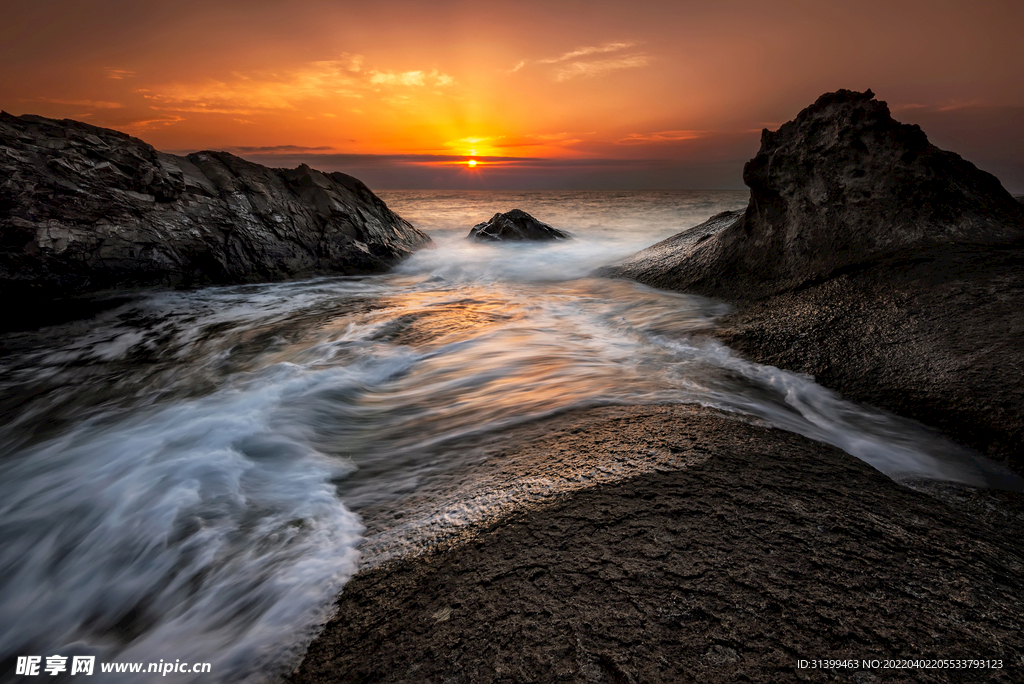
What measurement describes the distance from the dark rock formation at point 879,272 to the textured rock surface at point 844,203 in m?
0.01

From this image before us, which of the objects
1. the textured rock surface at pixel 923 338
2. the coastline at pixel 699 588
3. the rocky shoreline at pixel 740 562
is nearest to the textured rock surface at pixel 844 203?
the textured rock surface at pixel 923 338

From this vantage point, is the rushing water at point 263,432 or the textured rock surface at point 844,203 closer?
the rushing water at point 263,432

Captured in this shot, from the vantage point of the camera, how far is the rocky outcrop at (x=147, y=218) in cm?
622

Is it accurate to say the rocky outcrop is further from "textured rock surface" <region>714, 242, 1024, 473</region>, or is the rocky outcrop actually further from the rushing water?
"textured rock surface" <region>714, 242, 1024, 473</region>

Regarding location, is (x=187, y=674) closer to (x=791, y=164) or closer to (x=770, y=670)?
(x=770, y=670)

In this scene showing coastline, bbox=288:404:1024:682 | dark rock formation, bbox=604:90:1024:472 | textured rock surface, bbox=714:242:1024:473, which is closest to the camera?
coastline, bbox=288:404:1024:682

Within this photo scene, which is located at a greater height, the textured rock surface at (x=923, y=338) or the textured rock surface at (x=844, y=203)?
the textured rock surface at (x=844, y=203)

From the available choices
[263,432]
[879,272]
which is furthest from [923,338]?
A: [263,432]

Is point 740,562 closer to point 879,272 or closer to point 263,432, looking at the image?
point 263,432

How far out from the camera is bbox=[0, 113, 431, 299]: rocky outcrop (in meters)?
6.22

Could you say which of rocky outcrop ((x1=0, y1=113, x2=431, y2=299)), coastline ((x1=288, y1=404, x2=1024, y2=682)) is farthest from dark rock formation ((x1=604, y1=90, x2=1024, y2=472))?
rocky outcrop ((x1=0, y1=113, x2=431, y2=299))

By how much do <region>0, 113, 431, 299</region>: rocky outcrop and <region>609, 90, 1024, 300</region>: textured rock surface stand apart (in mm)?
7094

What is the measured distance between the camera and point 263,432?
3273 mm

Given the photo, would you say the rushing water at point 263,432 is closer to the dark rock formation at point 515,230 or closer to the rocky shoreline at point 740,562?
the rocky shoreline at point 740,562
